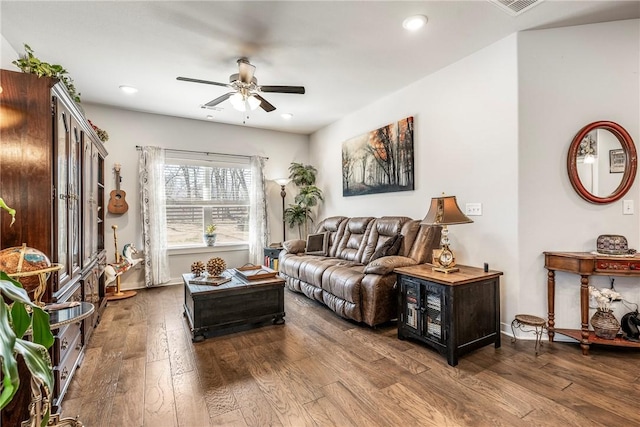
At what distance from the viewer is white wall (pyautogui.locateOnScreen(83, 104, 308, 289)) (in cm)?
452

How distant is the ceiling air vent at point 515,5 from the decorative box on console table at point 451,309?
2130 millimetres

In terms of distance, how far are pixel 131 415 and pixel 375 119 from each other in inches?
163

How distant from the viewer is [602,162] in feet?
8.57

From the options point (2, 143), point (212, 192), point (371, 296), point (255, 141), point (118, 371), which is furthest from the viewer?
point (255, 141)

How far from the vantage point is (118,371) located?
2217 millimetres

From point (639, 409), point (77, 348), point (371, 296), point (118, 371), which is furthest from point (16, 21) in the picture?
point (639, 409)

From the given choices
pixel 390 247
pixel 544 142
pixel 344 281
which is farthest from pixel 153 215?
pixel 544 142

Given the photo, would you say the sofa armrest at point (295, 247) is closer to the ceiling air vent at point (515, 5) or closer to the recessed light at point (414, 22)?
the recessed light at point (414, 22)

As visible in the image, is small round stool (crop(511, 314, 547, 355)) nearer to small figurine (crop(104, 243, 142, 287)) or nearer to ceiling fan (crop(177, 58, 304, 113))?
ceiling fan (crop(177, 58, 304, 113))

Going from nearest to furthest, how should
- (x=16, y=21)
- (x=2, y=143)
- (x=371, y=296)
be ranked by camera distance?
(x=2, y=143), (x=16, y=21), (x=371, y=296)

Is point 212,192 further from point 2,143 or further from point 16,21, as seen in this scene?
point 2,143

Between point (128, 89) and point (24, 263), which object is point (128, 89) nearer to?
point (128, 89)

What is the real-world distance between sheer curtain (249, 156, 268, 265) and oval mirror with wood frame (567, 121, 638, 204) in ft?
14.3

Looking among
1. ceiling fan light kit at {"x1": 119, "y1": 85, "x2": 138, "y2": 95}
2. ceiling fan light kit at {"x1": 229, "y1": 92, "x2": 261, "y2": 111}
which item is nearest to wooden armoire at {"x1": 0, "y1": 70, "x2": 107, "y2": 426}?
ceiling fan light kit at {"x1": 229, "y1": 92, "x2": 261, "y2": 111}
